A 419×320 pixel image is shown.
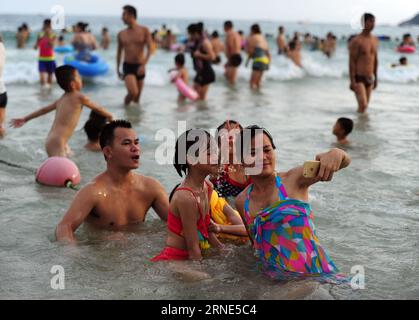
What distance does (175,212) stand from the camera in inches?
163

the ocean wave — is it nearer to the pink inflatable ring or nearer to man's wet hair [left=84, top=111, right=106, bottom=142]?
man's wet hair [left=84, top=111, right=106, bottom=142]

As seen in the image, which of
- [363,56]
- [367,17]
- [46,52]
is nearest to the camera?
[367,17]

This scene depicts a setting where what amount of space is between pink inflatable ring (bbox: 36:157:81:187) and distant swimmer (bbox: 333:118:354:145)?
4.13 meters

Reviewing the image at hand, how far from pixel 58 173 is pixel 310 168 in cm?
381

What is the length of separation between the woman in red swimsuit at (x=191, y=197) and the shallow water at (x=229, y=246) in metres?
0.19

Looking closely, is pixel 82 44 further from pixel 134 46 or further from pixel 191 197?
pixel 191 197

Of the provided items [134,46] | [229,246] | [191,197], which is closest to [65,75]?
[229,246]

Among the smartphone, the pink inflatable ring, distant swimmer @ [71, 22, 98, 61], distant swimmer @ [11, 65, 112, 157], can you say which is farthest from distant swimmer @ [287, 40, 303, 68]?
the smartphone

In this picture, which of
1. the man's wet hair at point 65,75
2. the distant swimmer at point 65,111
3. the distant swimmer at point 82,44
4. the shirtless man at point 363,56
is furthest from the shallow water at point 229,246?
the distant swimmer at point 82,44

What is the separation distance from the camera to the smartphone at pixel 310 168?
3.51 m

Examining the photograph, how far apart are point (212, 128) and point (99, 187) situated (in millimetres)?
5642

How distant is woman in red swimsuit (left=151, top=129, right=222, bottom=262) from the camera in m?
4.02

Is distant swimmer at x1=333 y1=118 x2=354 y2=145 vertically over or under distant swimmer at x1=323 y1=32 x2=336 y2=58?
under

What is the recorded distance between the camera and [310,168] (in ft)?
11.5
